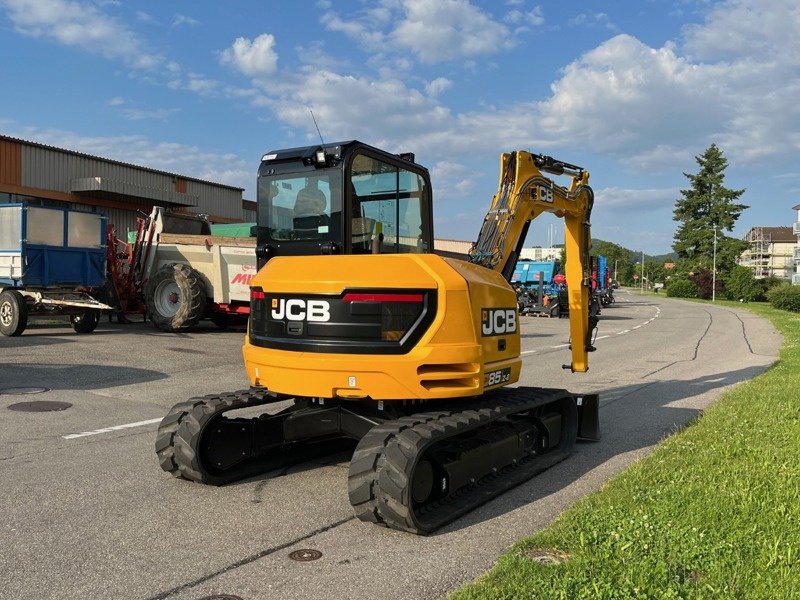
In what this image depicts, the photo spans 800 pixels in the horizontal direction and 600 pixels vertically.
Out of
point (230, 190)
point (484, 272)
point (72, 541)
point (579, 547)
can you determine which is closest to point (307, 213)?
point (484, 272)

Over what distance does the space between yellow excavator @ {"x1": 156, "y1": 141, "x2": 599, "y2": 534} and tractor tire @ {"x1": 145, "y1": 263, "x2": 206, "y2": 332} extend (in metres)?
10.9

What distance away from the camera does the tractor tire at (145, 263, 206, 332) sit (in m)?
16.8

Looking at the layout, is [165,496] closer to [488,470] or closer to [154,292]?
[488,470]

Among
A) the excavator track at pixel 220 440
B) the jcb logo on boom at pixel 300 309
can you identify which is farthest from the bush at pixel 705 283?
the jcb logo on boom at pixel 300 309

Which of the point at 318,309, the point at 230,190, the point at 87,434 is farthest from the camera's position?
the point at 230,190

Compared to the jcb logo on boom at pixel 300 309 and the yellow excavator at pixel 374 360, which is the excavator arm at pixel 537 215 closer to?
the yellow excavator at pixel 374 360

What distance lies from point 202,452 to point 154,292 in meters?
12.7

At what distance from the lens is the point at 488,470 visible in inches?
222

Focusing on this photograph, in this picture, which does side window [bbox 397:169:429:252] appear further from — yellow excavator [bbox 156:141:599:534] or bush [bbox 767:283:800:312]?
bush [bbox 767:283:800:312]

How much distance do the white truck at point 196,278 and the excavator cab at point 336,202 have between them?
10.6 m

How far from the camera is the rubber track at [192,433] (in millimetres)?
5449

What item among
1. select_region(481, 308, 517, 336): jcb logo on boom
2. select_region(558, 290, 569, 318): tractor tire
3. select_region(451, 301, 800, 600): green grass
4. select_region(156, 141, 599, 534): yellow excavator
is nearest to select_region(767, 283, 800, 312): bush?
Answer: select_region(558, 290, 569, 318): tractor tire

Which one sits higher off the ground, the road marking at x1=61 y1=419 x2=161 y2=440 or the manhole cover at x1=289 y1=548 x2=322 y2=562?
the road marking at x1=61 y1=419 x2=161 y2=440

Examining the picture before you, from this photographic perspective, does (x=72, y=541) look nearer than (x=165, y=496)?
Yes
